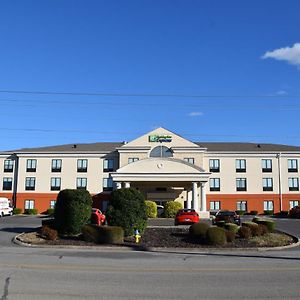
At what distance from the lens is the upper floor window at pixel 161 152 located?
59.3 m

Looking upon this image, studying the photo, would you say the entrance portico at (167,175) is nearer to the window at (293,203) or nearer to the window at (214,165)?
the window at (214,165)

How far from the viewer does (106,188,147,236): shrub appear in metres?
23.0

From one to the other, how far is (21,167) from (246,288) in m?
56.0

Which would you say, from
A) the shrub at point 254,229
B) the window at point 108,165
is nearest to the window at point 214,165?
the window at point 108,165

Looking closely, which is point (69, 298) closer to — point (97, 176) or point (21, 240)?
point (21, 240)

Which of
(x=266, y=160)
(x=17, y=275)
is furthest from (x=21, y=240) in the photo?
(x=266, y=160)

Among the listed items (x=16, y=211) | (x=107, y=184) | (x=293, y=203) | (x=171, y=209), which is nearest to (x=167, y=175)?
(x=171, y=209)

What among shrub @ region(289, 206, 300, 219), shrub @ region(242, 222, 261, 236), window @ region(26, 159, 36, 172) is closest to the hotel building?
window @ region(26, 159, 36, 172)

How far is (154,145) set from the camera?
5975cm

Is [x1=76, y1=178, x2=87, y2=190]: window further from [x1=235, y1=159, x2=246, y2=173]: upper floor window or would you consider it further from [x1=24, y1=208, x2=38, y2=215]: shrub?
[x1=235, y1=159, x2=246, y2=173]: upper floor window

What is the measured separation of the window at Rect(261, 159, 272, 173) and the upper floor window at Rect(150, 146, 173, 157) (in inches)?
496

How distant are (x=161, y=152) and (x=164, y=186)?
4.74 m

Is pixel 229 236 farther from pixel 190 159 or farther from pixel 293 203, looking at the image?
pixel 293 203

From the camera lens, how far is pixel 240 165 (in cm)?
6116
